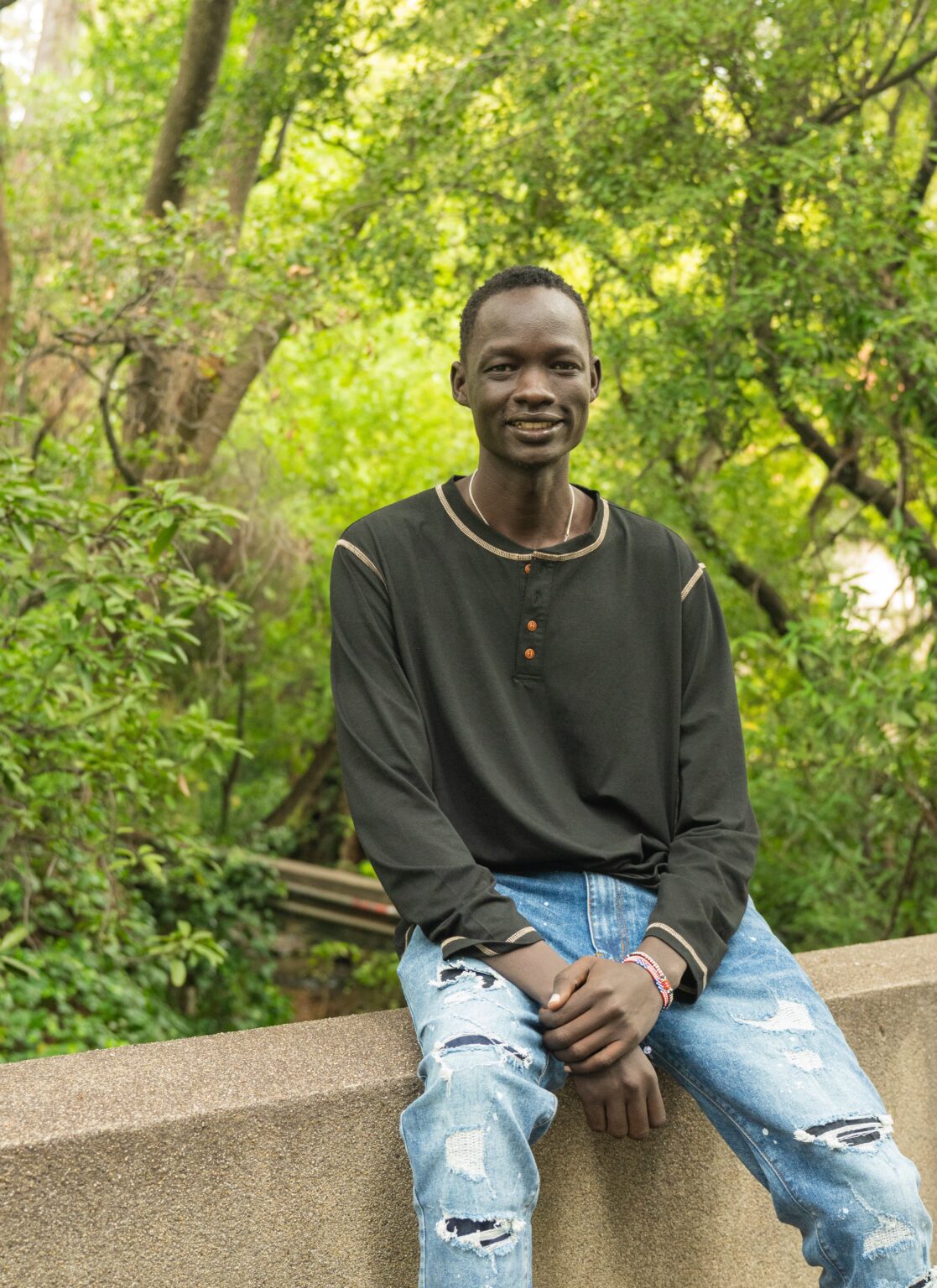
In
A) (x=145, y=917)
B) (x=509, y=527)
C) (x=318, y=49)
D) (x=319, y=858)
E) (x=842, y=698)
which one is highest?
(x=318, y=49)

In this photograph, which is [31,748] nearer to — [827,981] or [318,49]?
[827,981]

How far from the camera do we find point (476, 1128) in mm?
1810

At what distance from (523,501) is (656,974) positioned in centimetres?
98

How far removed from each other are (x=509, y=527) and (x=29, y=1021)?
371cm

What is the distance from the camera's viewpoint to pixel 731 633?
707 centimetres

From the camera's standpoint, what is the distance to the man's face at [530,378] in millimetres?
2479

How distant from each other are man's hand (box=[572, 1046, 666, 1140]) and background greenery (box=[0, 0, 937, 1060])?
2.21 m

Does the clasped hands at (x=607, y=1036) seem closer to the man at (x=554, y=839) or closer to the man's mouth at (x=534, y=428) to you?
the man at (x=554, y=839)

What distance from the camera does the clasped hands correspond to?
1962 mm

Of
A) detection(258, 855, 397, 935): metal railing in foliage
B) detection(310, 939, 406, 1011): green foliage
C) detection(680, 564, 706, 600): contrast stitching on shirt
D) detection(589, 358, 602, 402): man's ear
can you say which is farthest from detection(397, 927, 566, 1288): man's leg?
detection(258, 855, 397, 935): metal railing in foliage

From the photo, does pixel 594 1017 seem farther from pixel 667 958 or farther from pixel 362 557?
pixel 362 557

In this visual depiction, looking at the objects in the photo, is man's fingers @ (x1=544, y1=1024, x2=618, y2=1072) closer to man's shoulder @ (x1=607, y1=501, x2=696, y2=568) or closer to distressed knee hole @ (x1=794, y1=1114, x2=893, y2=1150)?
distressed knee hole @ (x1=794, y1=1114, x2=893, y2=1150)

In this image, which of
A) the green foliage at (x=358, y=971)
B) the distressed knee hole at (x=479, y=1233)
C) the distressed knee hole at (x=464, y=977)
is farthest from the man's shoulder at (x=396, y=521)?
the green foliage at (x=358, y=971)

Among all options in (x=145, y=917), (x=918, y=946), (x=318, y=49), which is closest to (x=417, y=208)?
(x=318, y=49)
